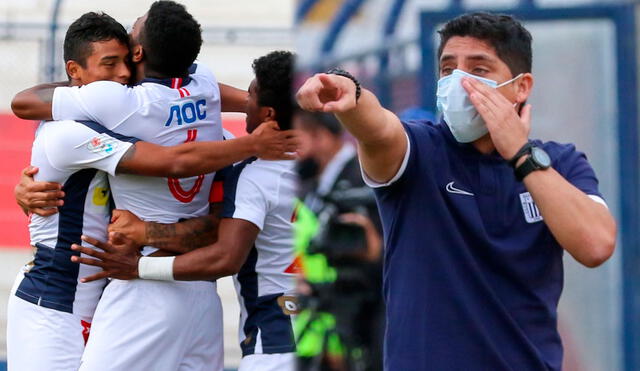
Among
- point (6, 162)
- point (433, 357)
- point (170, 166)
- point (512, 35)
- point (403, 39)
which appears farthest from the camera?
point (6, 162)

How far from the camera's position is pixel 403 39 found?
611 centimetres

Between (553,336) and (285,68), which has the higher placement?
(285,68)

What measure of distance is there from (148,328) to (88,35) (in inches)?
41.6

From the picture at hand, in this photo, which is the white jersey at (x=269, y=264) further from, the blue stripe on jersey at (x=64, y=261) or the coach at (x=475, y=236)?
the coach at (x=475, y=236)

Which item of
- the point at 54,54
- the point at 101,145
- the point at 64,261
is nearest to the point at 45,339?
the point at 64,261

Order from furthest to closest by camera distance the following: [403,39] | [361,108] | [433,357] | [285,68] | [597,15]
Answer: [403,39], [597,15], [285,68], [433,357], [361,108]

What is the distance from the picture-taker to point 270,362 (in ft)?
13.1

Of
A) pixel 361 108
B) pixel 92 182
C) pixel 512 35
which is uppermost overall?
pixel 512 35

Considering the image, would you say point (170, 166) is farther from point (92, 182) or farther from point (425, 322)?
point (425, 322)

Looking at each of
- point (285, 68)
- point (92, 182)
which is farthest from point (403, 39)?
point (92, 182)

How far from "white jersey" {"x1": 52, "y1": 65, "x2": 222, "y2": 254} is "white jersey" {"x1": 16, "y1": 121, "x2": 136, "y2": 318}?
67 mm

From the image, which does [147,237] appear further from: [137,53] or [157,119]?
[137,53]

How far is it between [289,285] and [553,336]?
54.8 inches

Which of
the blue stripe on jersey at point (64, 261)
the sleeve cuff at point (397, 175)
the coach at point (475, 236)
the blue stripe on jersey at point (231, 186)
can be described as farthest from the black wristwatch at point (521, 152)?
the blue stripe on jersey at point (64, 261)
